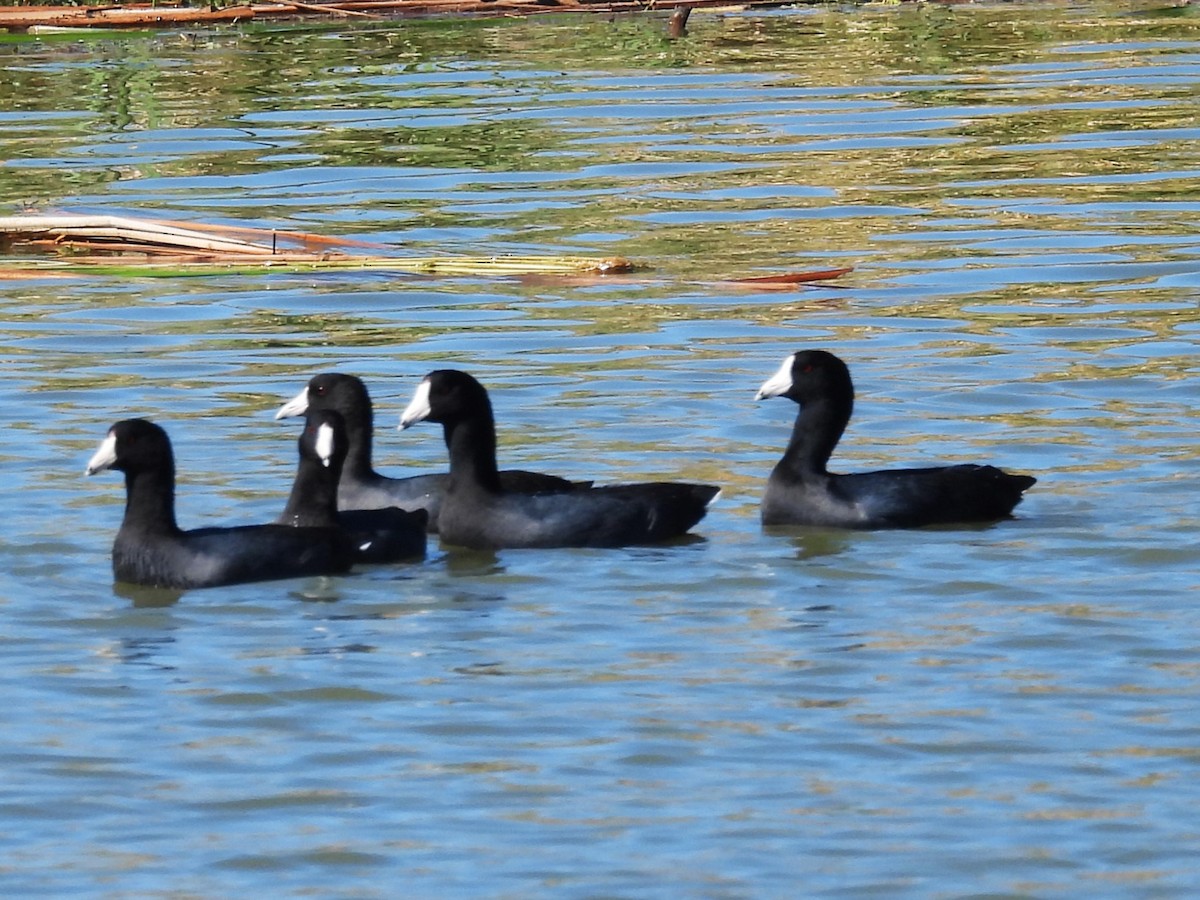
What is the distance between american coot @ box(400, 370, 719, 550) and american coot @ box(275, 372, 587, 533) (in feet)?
0.73

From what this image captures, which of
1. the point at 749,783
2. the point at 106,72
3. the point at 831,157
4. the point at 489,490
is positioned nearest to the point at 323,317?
the point at 489,490

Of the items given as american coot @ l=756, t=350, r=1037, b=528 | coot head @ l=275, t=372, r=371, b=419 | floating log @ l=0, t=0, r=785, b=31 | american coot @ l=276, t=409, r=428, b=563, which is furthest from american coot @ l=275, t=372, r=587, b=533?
floating log @ l=0, t=0, r=785, b=31

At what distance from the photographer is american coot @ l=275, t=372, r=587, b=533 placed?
36.4 feet

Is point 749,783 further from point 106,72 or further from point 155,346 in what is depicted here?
point 106,72

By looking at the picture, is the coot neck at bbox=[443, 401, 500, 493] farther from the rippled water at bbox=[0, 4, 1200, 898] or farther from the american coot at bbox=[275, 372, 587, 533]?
the rippled water at bbox=[0, 4, 1200, 898]

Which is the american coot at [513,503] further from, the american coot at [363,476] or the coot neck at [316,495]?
the coot neck at [316,495]

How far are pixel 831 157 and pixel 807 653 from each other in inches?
547

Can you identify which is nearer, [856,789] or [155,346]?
[856,789]

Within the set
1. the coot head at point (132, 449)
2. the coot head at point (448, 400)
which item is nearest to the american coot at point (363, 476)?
the coot head at point (448, 400)

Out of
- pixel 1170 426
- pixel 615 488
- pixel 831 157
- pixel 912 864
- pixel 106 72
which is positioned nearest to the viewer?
pixel 912 864

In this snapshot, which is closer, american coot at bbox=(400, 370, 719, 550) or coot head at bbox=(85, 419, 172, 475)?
coot head at bbox=(85, 419, 172, 475)

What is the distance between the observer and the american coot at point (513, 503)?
10.5 m

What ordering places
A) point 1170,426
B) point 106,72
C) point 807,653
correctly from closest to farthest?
point 807,653, point 1170,426, point 106,72

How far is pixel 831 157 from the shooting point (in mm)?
22344
